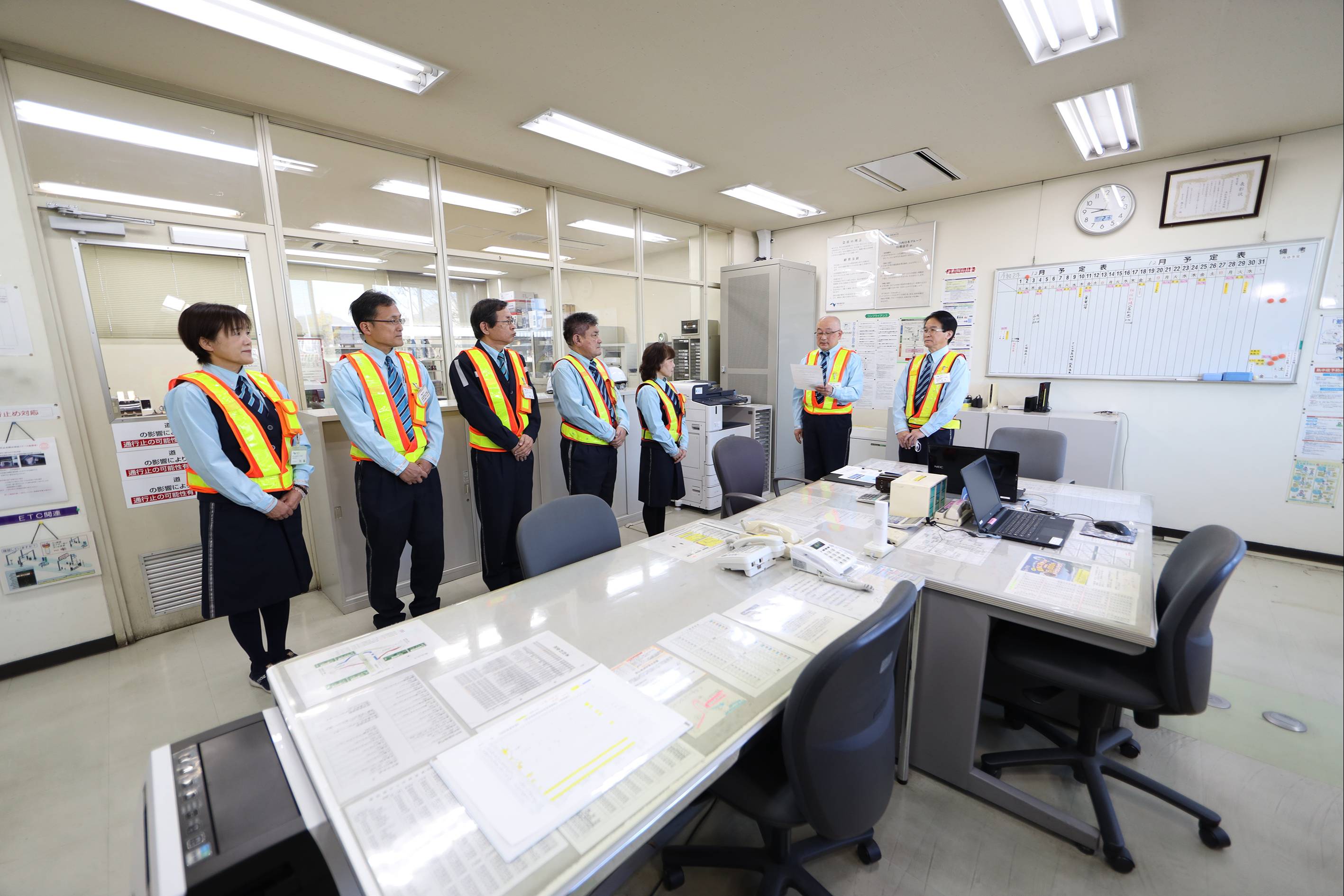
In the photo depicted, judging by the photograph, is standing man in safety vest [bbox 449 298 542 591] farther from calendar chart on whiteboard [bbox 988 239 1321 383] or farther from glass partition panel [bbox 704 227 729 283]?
calendar chart on whiteboard [bbox 988 239 1321 383]

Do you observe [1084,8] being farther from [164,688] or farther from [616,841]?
[164,688]

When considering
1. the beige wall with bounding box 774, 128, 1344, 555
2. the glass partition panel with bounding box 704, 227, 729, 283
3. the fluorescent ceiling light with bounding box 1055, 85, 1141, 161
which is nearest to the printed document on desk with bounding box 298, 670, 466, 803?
the fluorescent ceiling light with bounding box 1055, 85, 1141, 161

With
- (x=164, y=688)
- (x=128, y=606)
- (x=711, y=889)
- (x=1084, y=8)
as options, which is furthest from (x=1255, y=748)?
(x=128, y=606)

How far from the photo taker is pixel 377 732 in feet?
3.38

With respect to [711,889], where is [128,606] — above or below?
above

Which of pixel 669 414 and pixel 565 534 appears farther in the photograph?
pixel 669 414

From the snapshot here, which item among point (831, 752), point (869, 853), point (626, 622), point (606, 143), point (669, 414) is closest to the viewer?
point (831, 752)

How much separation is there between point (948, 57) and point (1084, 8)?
0.50 meters

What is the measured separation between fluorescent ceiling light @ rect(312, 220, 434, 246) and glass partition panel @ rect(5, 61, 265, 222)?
33cm

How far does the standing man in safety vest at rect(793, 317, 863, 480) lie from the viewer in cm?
391

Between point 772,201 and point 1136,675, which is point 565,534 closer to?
point 1136,675

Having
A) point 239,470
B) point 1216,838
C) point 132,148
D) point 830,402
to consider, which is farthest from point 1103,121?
point 132,148

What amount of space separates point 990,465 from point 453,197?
3.74 metres

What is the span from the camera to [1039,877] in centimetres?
152
